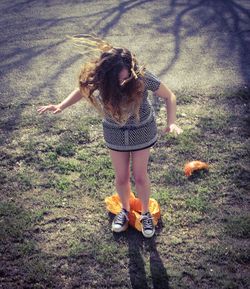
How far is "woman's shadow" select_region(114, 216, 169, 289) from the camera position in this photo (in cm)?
283

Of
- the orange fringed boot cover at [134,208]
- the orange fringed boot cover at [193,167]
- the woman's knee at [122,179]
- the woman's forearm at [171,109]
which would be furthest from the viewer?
the orange fringed boot cover at [193,167]

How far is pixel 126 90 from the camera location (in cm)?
240

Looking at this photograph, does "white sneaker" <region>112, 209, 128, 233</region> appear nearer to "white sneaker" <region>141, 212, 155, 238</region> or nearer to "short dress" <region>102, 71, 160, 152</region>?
"white sneaker" <region>141, 212, 155, 238</region>

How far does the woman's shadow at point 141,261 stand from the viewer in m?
2.83

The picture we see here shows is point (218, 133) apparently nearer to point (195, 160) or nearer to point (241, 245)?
point (195, 160)

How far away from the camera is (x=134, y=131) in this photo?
2684 millimetres

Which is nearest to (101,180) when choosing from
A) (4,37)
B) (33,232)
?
(33,232)

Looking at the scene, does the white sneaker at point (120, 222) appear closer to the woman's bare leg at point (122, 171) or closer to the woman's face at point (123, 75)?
the woman's bare leg at point (122, 171)

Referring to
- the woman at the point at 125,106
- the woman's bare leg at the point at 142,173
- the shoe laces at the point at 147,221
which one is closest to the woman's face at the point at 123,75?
the woman at the point at 125,106

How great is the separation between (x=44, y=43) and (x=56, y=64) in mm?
1054

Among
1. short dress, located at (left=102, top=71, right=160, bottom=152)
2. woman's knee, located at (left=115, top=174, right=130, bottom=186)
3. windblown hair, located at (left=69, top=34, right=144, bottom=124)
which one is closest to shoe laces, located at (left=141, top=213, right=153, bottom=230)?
woman's knee, located at (left=115, top=174, right=130, bottom=186)

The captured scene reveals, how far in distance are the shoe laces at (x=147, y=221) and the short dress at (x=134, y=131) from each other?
77 centimetres

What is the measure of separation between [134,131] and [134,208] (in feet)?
3.48

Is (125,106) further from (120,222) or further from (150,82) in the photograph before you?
(120,222)
